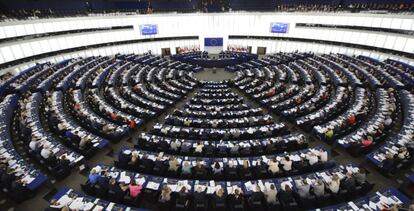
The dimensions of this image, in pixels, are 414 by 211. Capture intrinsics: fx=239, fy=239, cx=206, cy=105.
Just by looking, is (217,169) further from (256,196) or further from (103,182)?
(103,182)

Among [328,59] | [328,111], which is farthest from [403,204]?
[328,59]

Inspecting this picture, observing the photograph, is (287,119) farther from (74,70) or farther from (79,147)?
(74,70)

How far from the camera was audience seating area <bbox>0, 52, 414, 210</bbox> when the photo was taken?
36.1ft

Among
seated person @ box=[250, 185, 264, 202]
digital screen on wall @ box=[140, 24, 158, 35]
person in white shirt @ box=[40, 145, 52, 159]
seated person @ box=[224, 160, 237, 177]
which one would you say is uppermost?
digital screen on wall @ box=[140, 24, 158, 35]

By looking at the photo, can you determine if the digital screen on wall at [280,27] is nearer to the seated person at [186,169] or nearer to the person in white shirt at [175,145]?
the person in white shirt at [175,145]

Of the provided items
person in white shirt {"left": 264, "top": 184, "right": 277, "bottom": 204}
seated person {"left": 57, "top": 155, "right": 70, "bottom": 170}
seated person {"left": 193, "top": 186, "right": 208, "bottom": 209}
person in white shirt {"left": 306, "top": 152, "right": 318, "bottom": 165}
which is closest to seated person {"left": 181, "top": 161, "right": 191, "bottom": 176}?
seated person {"left": 193, "top": 186, "right": 208, "bottom": 209}

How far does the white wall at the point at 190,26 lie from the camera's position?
33.2 metres

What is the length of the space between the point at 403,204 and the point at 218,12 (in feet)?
151

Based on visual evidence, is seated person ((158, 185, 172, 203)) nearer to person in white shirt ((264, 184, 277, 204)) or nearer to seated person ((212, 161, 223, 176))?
seated person ((212, 161, 223, 176))

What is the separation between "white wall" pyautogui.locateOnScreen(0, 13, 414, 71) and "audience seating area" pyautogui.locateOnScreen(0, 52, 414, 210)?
24.6 ft

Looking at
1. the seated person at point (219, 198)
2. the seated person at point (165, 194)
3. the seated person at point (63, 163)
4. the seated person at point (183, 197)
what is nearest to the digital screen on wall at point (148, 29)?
the seated person at point (63, 163)

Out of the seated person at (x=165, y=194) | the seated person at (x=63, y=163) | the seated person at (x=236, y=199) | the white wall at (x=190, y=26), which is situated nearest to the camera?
the seated person at (x=236, y=199)

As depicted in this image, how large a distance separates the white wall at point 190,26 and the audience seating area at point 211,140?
7488mm

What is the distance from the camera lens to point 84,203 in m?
10.1
